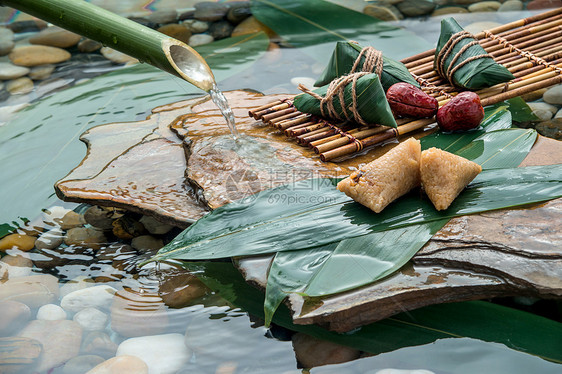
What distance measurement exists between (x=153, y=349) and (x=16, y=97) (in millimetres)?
3189

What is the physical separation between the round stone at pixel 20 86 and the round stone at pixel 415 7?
362cm

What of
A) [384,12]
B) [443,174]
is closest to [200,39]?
[384,12]

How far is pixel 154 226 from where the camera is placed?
3.11 m

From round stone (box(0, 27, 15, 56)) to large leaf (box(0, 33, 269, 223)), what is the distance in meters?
1.15

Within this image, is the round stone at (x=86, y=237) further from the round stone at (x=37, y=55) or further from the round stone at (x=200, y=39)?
the round stone at (x=200, y=39)

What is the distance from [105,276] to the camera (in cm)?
279

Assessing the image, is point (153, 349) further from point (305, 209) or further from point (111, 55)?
point (111, 55)

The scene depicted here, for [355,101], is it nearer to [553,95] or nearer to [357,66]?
[357,66]

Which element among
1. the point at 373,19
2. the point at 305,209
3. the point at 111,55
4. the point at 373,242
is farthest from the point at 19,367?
the point at 373,19

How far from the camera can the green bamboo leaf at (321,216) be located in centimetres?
248

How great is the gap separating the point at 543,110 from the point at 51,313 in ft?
11.0

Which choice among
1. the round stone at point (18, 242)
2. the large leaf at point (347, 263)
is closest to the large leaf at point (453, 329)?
the large leaf at point (347, 263)

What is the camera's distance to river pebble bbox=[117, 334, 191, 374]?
90.9 inches

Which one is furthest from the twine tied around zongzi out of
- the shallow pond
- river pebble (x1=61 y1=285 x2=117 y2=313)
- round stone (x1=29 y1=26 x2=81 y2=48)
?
round stone (x1=29 y1=26 x2=81 y2=48)
